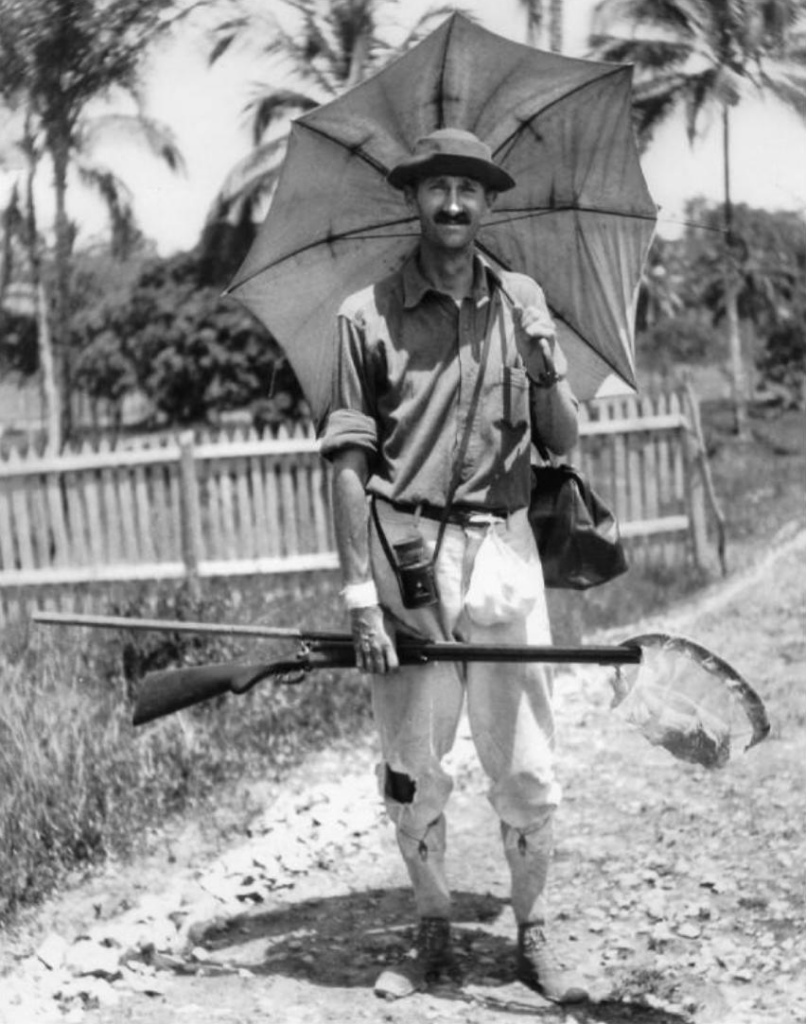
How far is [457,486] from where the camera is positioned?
12.3 feet

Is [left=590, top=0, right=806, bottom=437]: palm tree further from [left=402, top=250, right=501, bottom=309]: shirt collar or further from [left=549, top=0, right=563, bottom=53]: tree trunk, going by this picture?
[left=402, top=250, right=501, bottom=309]: shirt collar

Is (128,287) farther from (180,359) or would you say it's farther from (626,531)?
(626,531)

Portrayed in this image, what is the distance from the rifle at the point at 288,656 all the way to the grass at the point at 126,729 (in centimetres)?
105

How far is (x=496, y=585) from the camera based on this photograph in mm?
3771

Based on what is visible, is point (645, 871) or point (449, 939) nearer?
point (449, 939)

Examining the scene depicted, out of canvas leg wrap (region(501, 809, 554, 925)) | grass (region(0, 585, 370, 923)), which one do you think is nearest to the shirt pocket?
canvas leg wrap (region(501, 809, 554, 925))

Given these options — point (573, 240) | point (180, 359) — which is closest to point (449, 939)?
point (573, 240)

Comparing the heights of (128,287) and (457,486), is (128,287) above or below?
above

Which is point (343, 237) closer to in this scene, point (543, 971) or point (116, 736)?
point (543, 971)

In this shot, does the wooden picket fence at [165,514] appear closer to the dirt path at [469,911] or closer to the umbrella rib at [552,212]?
the dirt path at [469,911]

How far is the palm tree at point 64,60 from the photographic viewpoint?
66.9 ft

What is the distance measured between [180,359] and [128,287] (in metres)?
5.67

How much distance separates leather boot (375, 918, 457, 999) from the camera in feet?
13.2

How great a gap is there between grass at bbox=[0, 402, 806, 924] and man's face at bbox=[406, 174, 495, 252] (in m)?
2.53
